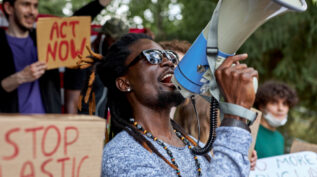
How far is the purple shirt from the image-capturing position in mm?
2885

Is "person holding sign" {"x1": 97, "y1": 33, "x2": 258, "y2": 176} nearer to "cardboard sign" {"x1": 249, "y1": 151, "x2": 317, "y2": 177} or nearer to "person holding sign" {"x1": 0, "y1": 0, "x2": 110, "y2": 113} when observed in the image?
"cardboard sign" {"x1": 249, "y1": 151, "x2": 317, "y2": 177}

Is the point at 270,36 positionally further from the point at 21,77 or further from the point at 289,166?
the point at 21,77

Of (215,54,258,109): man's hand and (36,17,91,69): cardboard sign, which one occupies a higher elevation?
(215,54,258,109): man's hand

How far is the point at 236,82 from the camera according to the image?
136 centimetres

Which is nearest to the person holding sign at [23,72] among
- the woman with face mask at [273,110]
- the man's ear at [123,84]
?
the man's ear at [123,84]

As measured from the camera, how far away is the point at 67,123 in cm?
117

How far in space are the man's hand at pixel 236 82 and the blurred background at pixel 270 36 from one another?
10.4 ft

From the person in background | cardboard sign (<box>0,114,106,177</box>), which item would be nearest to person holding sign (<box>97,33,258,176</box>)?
cardboard sign (<box>0,114,106,177</box>)

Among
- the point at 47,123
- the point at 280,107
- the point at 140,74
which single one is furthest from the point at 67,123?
the point at 280,107

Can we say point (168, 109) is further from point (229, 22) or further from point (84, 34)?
point (84, 34)

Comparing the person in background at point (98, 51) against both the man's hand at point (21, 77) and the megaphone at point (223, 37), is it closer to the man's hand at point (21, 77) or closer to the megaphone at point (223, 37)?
the man's hand at point (21, 77)

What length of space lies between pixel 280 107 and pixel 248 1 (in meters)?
2.42

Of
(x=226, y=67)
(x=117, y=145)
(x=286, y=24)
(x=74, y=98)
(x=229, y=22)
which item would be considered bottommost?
(x=74, y=98)

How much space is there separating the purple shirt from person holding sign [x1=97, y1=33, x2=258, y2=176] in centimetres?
102
